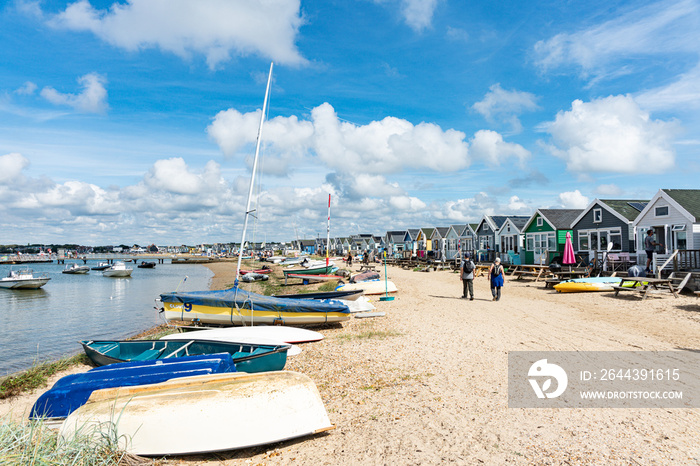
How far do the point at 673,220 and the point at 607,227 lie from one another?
560 cm

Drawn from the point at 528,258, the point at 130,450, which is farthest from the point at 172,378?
the point at 528,258

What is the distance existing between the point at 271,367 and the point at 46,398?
4.00 metres

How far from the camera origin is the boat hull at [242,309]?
13.6m

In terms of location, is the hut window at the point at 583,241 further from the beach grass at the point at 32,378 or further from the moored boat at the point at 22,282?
the moored boat at the point at 22,282

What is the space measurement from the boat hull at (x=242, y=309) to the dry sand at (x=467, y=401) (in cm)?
96

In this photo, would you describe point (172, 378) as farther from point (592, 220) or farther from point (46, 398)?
point (592, 220)

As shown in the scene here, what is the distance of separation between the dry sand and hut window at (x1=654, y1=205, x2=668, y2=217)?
1051 centimetres

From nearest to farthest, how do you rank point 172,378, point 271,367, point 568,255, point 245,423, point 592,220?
1. point 245,423
2. point 172,378
3. point 271,367
4. point 568,255
5. point 592,220

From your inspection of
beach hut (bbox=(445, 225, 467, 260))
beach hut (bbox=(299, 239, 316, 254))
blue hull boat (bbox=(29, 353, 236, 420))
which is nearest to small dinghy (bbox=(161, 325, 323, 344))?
blue hull boat (bbox=(29, 353, 236, 420))

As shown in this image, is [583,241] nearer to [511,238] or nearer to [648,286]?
[511,238]

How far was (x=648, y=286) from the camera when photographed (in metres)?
17.2

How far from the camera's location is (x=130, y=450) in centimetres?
510

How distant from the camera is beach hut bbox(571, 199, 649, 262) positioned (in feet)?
86.8

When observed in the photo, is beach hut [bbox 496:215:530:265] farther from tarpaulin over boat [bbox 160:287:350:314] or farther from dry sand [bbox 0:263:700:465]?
tarpaulin over boat [bbox 160:287:350:314]
